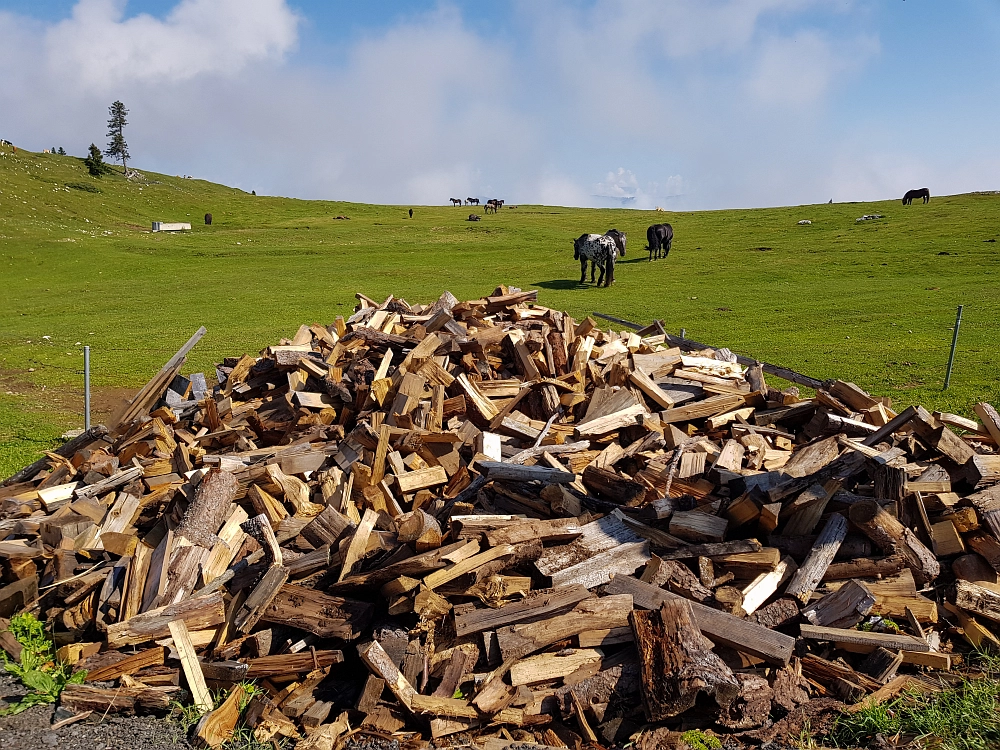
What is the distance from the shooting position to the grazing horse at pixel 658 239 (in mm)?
39906

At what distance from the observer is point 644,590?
5484mm

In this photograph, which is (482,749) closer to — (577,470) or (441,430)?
(577,470)

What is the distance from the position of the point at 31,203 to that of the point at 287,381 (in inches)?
2547

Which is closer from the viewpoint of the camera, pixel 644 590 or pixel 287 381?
pixel 644 590

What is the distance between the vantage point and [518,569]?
572cm

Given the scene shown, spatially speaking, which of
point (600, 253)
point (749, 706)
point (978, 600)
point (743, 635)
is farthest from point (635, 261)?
point (749, 706)

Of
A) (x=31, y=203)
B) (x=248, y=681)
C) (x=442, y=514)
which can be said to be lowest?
(x=248, y=681)

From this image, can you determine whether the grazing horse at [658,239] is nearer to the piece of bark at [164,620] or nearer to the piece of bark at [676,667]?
the piece of bark at [676,667]

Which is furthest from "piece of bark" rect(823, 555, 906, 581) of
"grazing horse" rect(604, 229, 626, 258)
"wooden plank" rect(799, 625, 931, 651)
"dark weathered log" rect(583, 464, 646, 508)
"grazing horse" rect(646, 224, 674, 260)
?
"grazing horse" rect(646, 224, 674, 260)

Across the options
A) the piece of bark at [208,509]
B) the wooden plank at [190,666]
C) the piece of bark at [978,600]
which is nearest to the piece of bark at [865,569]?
the piece of bark at [978,600]

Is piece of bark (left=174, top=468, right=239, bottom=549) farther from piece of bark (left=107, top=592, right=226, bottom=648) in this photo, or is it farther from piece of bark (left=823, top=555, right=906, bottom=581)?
piece of bark (left=823, top=555, right=906, bottom=581)

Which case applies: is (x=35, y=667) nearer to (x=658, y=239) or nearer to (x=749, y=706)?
(x=749, y=706)

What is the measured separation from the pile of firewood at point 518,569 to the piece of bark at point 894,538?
0.05 feet

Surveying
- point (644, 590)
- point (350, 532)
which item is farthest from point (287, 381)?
point (644, 590)
